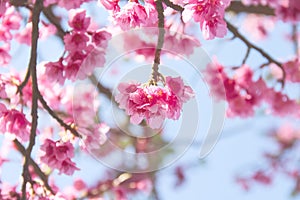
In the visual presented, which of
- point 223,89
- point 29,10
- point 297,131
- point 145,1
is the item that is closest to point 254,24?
point 297,131

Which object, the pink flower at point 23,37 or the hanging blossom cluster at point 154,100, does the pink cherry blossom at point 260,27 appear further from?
the hanging blossom cluster at point 154,100

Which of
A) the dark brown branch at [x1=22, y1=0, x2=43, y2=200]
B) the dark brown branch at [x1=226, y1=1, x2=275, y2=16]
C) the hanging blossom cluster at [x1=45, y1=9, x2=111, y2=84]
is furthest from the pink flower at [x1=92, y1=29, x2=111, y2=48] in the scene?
the dark brown branch at [x1=226, y1=1, x2=275, y2=16]

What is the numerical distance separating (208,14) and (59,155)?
0.78 metres

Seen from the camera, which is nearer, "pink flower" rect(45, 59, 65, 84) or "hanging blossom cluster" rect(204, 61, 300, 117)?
"pink flower" rect(45, 59, 65, 84)

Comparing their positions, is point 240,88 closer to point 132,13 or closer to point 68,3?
point 68,3

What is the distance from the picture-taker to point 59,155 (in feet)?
7.24

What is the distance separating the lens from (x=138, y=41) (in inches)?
107

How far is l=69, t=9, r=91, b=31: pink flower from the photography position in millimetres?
2375

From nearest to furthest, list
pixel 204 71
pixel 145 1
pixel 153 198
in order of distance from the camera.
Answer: pixel 145 1 < pixel 204 71 < pixel 153 198

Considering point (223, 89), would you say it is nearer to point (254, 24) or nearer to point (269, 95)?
point (269, 95)

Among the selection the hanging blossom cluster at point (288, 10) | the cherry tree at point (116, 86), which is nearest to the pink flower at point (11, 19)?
the cherry tree at point (116, 86)

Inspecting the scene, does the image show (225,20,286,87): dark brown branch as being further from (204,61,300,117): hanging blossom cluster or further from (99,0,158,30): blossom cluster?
(99,0,158,30): blossom cluster

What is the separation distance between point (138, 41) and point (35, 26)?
2.14ft

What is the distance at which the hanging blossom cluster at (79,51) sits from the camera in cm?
231
